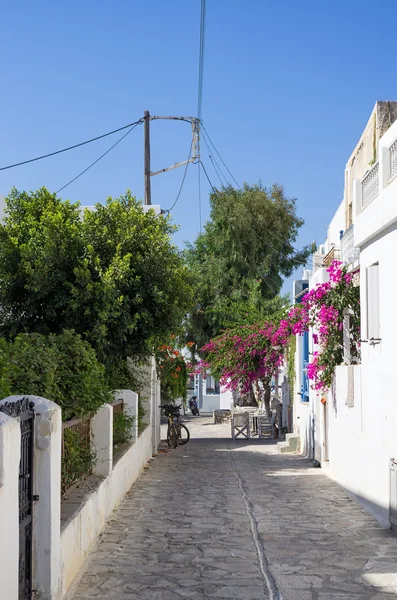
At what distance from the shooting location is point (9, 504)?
16.3ft

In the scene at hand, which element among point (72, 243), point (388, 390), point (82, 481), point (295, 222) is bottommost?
point (82, 481)

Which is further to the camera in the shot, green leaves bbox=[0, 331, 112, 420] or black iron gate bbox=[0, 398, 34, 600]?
green leaves bbox=[0, 331, 112, 420]

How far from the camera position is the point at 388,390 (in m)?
10.5

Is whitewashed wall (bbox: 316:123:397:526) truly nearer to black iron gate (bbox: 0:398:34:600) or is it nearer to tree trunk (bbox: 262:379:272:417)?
black iron gate (bbox: 0:398:34:600)

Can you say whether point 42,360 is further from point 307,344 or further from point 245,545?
point 307,344

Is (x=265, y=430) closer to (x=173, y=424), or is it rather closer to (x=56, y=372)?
(x=173, y=424)

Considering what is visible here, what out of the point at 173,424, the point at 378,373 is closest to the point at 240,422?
the point at 173,424

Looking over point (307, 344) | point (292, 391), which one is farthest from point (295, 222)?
→ point (307, 344)

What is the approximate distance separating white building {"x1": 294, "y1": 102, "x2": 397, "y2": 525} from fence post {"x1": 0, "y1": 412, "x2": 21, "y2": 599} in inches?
235

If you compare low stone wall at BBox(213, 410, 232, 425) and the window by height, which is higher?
the window

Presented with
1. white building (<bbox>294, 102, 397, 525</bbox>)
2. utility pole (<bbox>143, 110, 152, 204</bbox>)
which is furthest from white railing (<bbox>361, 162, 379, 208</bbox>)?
utility pole (<bbox>143, 110, 152, 204</bbox>)

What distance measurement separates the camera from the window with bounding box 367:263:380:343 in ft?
37.3

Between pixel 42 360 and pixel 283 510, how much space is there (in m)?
4.61

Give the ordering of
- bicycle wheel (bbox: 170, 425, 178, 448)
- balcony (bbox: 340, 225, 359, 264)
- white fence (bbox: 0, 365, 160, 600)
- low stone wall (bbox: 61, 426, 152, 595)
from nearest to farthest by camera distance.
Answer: white fence (bbox: 0, 365, 160, 600) < low stone wall (bbox: 61, 426, 152, 595) < balcony (bbox: 340, 225, 359, 264) < bicycle wheel (bbox: 170, 425, 178, 448)
